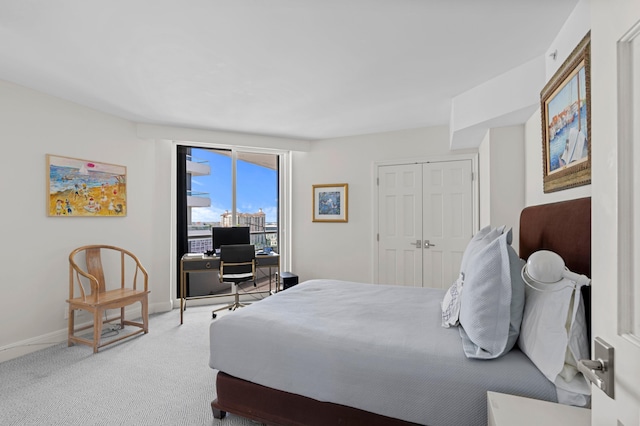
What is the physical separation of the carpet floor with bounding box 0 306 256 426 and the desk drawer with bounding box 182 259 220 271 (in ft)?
2.86

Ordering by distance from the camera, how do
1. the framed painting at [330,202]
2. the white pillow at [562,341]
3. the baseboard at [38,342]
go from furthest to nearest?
the framed painting at [330,202] → the baseboard at [38,342] → the white pillow at [562,341]

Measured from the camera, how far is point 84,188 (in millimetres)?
3492

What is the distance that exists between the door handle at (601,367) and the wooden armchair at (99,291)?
3519 mm

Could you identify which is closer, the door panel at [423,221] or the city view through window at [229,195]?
the door panel at [423,221]

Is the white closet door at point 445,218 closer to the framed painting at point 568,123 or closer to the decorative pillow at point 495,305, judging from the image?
the framed painting at point 568,123

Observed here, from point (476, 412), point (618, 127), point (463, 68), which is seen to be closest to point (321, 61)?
point (463, 68)

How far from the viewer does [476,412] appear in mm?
1361

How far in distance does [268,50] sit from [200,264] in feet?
9.05

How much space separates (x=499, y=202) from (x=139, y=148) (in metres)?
4.19

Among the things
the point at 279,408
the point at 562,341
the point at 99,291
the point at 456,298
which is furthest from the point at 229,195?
the point at 562,341

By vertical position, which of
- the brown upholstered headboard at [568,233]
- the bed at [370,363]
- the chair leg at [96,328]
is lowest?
the chair leg at [96,328]

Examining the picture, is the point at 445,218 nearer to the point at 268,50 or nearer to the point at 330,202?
the point at 330,202

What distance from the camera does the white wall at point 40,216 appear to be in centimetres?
290

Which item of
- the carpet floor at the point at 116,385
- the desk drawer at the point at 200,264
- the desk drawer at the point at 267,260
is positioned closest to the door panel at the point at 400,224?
the desk drawer at the point at 267,260
